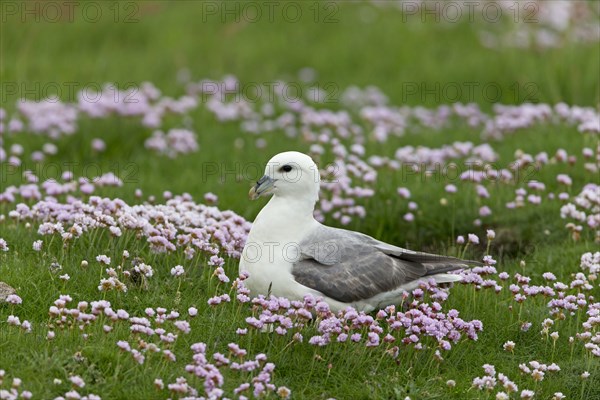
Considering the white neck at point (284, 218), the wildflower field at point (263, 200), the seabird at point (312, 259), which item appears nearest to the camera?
the wildflower field at point (263, 200)

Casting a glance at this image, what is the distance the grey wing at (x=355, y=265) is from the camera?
22.9 feet

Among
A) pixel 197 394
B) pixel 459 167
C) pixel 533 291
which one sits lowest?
pixel 197 394

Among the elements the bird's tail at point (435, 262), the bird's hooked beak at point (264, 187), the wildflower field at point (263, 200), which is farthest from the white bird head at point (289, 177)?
the bird's tail at point (435, 262)

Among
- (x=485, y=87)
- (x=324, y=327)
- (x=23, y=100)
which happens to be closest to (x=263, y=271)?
(x=324, y=327)

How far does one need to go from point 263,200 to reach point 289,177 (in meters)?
3.15

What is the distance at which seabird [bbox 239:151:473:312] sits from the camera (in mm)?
6961

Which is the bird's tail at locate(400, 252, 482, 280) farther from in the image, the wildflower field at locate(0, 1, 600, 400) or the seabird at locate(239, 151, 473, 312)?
the wildflower field at locate(0, 1, 600, 400)

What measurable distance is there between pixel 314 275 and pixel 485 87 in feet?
29.7

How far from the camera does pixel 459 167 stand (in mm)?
11070

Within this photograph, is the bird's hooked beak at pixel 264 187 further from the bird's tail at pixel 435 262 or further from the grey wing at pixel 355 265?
the bird's tail at pixel 435 262

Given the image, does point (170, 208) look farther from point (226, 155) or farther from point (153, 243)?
point (226, 155)

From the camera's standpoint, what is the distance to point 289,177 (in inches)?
289

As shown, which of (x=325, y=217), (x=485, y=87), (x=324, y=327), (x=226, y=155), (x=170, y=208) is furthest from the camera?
(x=485, y=87)

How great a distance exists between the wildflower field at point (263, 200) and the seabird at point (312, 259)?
0.21 m
